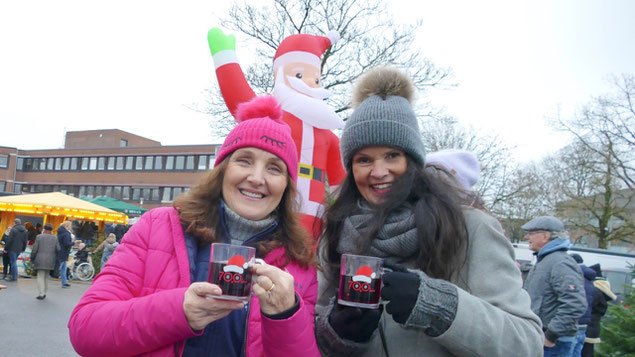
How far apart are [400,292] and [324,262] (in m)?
0.68

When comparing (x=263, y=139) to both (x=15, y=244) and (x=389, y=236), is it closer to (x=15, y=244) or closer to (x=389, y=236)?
(x=389, y=236)

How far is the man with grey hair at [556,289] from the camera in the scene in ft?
14.7

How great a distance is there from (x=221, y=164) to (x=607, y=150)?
89.5 ft

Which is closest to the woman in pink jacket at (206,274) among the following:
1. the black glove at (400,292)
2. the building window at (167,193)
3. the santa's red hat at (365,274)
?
the santa's red hat at (365,274)

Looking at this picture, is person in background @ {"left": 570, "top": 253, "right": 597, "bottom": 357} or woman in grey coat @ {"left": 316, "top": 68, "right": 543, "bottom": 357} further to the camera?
person in background @ {"left": 570, "top": 253, "right": 597, "bottom": 357}

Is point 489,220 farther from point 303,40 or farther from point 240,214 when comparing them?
point 303,40

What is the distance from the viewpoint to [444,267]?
68.2 inches

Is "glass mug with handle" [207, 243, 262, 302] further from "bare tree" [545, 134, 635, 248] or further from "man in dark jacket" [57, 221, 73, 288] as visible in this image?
"bare tree" [545, 134, 635, 248]

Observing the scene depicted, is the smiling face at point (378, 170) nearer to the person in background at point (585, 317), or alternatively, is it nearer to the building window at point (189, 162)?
the person in background at point (585, 317)

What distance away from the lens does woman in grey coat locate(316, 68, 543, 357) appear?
1.51 m

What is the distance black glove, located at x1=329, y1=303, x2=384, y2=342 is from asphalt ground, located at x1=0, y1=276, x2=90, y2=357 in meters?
6.19

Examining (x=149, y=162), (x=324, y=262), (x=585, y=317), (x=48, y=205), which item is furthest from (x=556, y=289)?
(x=149, y=162)

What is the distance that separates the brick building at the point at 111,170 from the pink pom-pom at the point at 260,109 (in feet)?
114

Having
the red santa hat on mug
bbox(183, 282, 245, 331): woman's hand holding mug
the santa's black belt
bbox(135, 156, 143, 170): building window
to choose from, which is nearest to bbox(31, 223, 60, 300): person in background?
the red santa hat on mug
